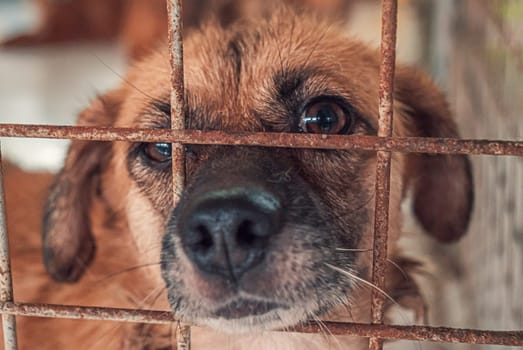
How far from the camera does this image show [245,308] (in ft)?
4.34

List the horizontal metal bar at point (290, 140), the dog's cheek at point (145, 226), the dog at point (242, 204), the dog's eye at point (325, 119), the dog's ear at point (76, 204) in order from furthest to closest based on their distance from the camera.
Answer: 1. the dog's ear at point (76, 204)
2. the dog's cheek at point (145, 226)
3. the dog's eye at point (325, 119)
4. the dog at point (242, 204)
5. the horizontal metal bar at point (290, 140)

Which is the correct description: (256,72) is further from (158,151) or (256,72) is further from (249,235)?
(249,235)

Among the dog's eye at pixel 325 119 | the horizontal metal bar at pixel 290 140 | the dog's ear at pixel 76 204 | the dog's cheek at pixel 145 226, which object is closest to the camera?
the horizontal metal bar at pixel 290 140

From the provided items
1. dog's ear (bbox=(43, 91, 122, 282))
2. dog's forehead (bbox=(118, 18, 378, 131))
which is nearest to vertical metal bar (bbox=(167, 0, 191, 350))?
dog's forehead (bbox=(118, 18, 378, 131))

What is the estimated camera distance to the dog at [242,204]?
1304mm

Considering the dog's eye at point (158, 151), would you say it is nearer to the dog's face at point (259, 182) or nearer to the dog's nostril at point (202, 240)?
the dog's face at point (259, 182)

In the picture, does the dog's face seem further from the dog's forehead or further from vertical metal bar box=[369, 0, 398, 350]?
vertical metal bar box=[369, 0, 398, 350]

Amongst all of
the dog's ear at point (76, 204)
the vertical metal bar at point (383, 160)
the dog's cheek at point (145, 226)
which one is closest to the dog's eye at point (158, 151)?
the dog's cheek at point (145, 226)

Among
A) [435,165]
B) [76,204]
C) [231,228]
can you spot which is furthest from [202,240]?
[435,165]

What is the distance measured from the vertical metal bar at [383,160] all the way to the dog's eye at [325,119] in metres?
0.41

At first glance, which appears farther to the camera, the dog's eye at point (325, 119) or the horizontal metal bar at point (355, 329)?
the dog's eye at point (325, 119)

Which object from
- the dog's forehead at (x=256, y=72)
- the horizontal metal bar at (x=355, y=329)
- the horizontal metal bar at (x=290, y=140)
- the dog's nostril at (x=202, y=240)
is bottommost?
the horizontal metal bar at (x=355, y=329)

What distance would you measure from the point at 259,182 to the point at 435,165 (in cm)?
96

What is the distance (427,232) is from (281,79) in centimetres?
81
